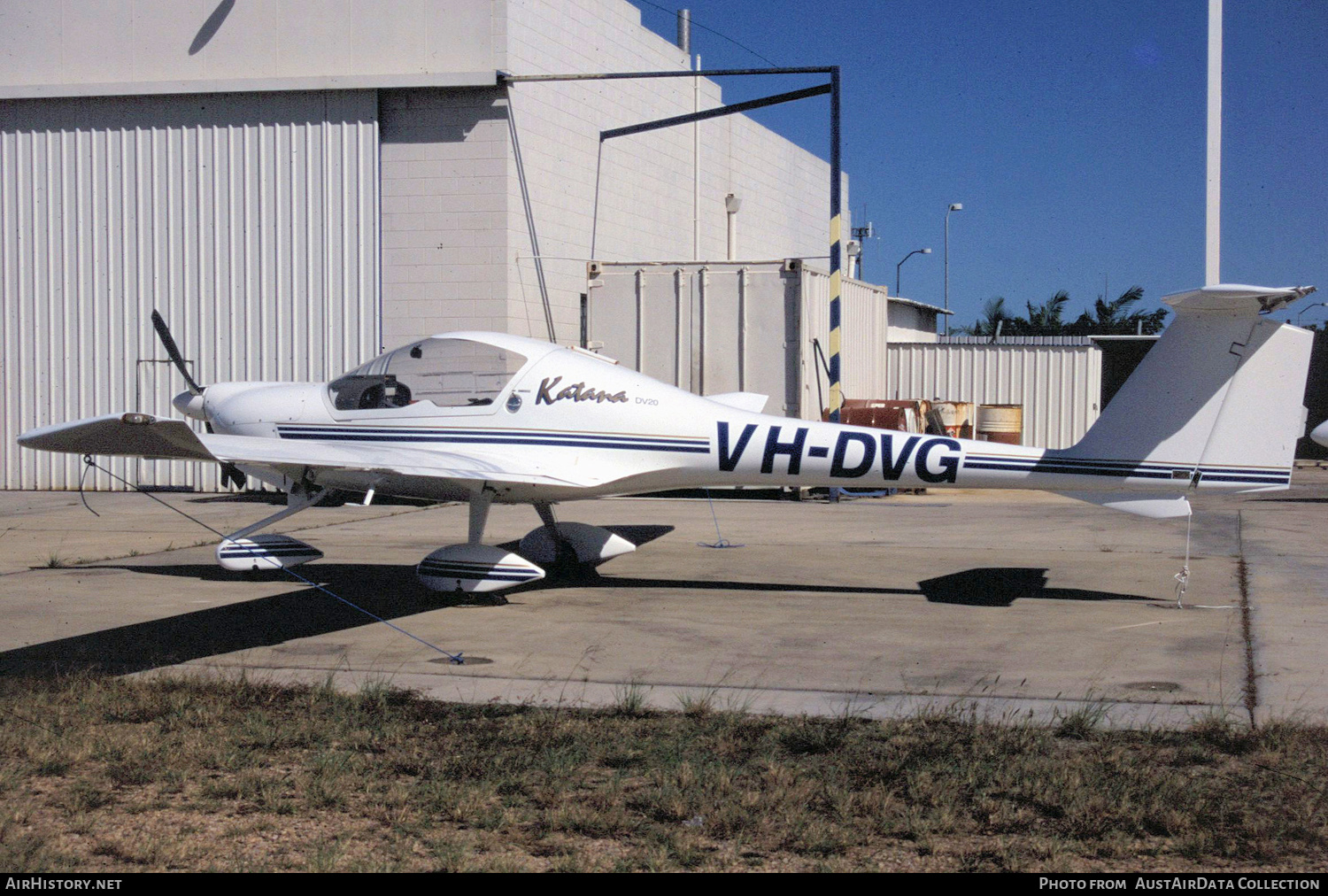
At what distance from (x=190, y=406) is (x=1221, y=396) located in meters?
9.18

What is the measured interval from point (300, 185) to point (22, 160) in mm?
5629

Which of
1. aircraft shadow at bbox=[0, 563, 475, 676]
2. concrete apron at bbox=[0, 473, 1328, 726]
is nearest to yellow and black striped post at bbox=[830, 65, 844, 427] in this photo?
concrete apron at bbox=[0, 473, 1328, 726]

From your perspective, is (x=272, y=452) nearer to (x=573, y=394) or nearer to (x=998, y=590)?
(x=573, y=394)

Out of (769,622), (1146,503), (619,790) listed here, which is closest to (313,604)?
(769,622)

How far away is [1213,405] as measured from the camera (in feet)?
28.4

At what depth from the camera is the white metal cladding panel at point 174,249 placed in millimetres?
21094

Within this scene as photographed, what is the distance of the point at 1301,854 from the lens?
4.07 metres

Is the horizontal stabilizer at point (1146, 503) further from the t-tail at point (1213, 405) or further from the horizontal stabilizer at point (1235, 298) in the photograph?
the horizontal stabilizer at point (1235, 298)

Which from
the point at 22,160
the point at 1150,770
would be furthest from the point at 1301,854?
the point at 22,160

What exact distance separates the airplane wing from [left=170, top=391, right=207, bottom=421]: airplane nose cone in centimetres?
177

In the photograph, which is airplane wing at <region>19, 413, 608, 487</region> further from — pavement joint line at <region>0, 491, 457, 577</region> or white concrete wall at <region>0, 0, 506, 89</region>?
white concrete wall at <region>0, 0, 506, 89</region>

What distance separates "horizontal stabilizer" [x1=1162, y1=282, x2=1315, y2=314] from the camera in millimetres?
7871
